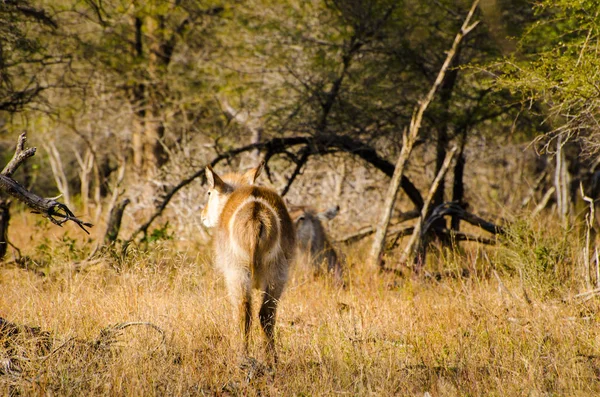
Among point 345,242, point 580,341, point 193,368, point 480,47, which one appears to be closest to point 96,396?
point 193,368

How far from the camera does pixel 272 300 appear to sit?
18.4ft

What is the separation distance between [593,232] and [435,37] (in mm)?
3805

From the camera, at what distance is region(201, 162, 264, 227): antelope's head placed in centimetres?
666

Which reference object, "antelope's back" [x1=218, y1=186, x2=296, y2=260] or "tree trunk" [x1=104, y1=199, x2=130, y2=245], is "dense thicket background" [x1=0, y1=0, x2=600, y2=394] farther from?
"antelope's back" [x1=218, y1=186, x2=296, y2=260]

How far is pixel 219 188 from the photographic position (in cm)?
674

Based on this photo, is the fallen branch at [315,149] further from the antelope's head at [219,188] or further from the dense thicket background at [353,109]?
the antelope's head at [219,188]

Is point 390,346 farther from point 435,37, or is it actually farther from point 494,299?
point 435,37

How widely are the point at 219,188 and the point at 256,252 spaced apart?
1.59 m

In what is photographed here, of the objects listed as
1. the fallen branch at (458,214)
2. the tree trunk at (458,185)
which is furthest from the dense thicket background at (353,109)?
the fallen branch at (458,214)

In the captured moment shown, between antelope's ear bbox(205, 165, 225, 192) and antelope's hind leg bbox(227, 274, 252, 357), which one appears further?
antelope's ear bbox(205, 165, 225, 192)

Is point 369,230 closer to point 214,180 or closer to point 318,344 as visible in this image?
point 214,180

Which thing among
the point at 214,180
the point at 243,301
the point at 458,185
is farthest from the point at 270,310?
the point at 458,185

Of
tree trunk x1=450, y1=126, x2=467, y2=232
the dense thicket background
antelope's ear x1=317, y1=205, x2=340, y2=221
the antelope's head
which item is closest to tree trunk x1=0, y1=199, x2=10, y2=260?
the dense thicket background

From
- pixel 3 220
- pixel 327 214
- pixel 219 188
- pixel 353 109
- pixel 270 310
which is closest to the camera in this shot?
pixel 270 310
